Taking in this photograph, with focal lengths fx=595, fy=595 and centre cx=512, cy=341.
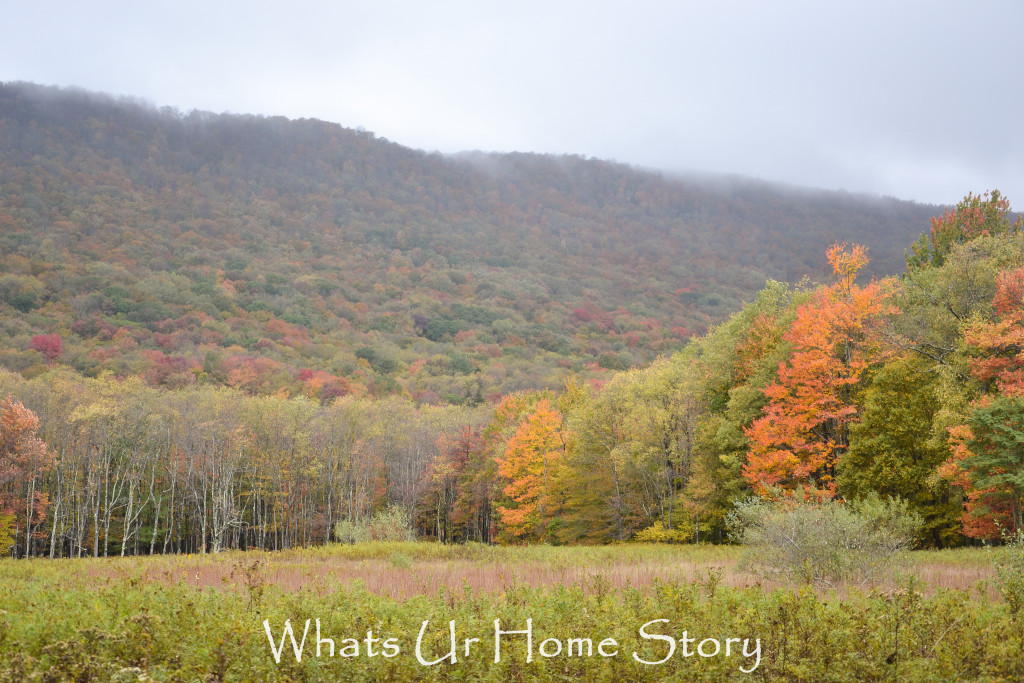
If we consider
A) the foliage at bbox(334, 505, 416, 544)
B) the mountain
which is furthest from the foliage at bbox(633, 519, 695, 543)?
the mountain

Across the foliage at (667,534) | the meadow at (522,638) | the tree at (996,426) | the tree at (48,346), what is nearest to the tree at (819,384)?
the tree at (996,426)

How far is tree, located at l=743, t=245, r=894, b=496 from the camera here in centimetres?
2681

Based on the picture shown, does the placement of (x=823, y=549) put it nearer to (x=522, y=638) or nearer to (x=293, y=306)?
(x=522, y=638)

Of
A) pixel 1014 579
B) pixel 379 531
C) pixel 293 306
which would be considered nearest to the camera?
pixel 1014 579

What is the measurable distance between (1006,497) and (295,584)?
23202 mm

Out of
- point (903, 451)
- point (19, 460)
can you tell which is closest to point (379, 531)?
point (903, 451)

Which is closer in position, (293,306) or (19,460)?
(19,460)

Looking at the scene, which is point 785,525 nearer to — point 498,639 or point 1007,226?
point 498,639

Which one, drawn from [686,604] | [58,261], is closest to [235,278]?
[58,261]

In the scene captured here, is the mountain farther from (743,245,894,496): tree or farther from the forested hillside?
(743,245,894,496): tree

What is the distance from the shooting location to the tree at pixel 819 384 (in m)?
26.8

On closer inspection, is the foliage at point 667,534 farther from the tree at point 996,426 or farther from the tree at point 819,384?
the tree at point 996,426

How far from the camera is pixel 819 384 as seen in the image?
26.9 metres

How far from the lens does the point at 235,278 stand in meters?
152
